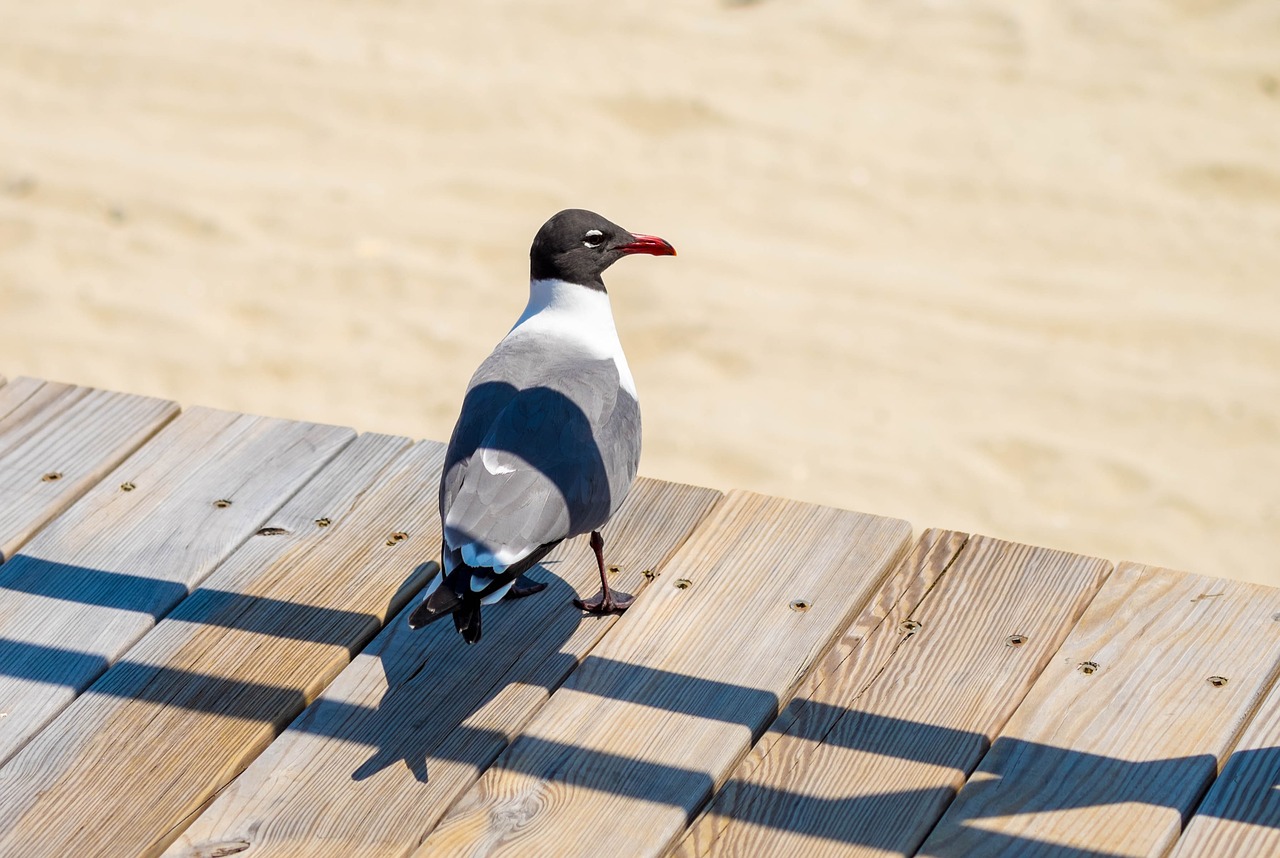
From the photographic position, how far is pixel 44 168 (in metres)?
6.56

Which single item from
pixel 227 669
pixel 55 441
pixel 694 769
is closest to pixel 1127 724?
pixel 694 769

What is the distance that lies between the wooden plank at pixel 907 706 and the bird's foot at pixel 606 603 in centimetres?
38

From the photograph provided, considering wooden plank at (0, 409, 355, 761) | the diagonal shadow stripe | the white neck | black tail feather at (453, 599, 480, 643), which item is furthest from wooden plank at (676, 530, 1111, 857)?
wooden plank at (0, 409, 355, 761)

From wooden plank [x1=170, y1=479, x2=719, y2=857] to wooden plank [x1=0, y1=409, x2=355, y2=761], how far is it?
0.41 metres

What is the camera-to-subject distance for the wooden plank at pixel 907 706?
8.11ft

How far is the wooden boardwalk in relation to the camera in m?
2.48

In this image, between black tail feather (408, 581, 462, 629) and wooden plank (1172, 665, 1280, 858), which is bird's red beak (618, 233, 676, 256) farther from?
wooden plank (1172, 665, 1280, 858)

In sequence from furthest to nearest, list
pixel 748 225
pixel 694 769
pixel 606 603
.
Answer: pixel 748 225 → pixel 606 603 → pixel 694 769

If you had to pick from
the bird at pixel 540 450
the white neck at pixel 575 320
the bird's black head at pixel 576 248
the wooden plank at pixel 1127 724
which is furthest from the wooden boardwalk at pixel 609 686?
the bird's black head at pixel 576 248

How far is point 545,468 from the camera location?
2.83 m

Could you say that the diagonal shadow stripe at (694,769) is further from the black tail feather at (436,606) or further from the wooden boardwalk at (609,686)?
the black tail feather at (436,606)

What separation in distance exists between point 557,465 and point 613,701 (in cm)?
41

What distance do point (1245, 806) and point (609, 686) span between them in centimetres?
99

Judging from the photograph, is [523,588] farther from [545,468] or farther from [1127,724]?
[1127,724]
